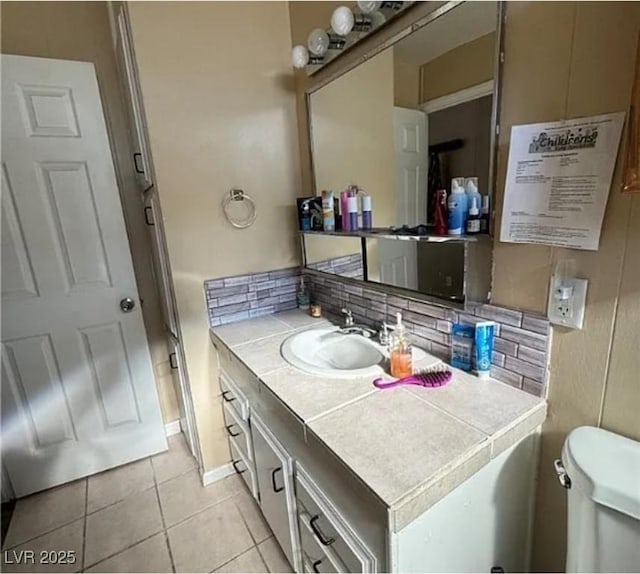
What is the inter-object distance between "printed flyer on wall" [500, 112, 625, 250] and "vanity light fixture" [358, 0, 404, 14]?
557 mm

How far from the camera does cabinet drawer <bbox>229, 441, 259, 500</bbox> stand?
147 centimetres

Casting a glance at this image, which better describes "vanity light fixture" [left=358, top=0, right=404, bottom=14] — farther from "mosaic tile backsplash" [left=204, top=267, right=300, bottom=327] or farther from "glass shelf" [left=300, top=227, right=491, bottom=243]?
"mosaic tile backsplash" [left=204, top=267, right=300, bottom=327]

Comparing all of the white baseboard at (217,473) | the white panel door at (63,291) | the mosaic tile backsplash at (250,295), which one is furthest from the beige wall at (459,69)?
the white baseboard at (217,473)

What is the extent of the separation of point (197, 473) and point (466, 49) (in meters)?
2.12

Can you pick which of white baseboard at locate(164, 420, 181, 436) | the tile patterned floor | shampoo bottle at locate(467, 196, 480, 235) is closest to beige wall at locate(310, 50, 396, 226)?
shampoo bottle at locate(467, 196, 480, 235)

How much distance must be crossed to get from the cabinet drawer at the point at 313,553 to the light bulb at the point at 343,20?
4.91ft

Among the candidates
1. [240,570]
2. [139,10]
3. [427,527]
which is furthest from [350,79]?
[240,570]

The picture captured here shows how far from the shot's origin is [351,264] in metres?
1.53

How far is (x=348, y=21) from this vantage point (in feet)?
3.85

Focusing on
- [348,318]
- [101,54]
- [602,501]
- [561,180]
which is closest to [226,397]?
[348,318]

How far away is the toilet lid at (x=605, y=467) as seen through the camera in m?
0.64

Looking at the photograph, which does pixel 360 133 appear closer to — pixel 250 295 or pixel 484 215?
pixel 484 215

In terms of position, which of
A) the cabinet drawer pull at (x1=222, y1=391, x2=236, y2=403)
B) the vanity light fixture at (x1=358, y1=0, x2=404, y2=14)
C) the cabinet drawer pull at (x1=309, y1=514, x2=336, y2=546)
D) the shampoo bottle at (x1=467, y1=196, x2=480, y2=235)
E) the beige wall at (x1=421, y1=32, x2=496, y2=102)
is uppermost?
the vanity light fixture at (x1=358, y1=0, x2=404, y2=14)

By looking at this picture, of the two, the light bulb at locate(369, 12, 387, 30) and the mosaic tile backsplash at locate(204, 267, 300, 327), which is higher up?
the light bulb at locate(369, 12, 387, 30)
